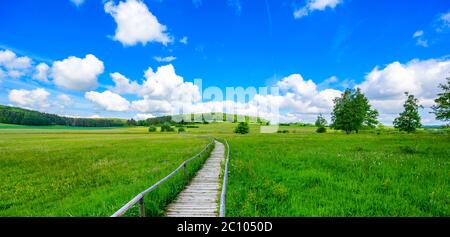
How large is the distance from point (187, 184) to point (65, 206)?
4489mm

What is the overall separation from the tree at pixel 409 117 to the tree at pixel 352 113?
612 cm

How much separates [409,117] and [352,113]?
17.2 meters

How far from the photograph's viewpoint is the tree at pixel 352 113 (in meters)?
61.2

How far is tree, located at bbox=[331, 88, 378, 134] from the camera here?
61.2 metres

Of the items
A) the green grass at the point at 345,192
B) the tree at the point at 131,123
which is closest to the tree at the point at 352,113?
the green grass at the point at 345,192

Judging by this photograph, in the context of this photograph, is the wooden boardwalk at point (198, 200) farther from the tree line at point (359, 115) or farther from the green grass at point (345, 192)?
the tree line at point (359, 115)

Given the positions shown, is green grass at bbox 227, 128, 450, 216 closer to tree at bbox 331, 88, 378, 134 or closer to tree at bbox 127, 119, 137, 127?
tree at bbox 331, 88, 378, 134

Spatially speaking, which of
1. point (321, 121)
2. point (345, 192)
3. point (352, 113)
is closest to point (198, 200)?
point (345, 192)

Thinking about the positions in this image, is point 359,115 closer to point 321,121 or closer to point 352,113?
point 352,113

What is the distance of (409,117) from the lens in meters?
63.0

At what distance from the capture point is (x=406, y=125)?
63.6m

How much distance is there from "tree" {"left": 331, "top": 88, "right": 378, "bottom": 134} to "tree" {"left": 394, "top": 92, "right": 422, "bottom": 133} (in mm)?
6120
